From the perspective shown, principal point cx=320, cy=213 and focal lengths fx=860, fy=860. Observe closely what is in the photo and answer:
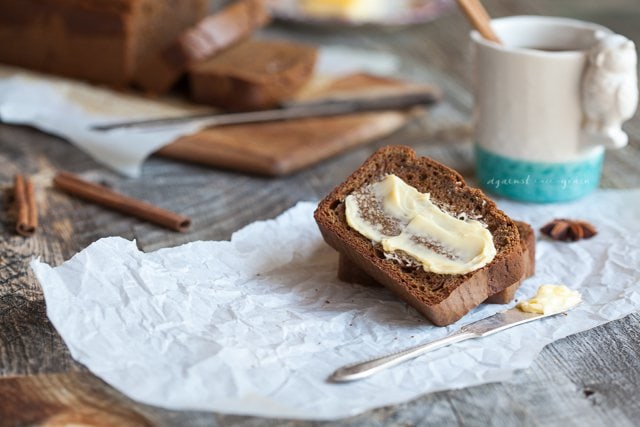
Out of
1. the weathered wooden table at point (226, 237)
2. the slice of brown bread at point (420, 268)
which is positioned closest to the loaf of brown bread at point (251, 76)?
the weathered wooden table at point (226, 237)

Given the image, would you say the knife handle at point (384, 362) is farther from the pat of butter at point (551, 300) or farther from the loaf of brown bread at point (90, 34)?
the loaf of brown bread at point (90, 34)

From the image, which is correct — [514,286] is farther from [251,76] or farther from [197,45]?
[197,45]

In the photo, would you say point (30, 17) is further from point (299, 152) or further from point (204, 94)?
point (299, 152)

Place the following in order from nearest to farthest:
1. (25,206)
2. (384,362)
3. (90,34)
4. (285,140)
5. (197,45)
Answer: (384,362)
(25,206)
(285,140)
(197,45)
(90,34)

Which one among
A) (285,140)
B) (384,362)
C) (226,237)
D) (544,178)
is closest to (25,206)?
(226,237)

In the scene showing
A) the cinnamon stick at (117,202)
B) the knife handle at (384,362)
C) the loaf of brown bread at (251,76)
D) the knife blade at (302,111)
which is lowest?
the knife handle at (384,362)

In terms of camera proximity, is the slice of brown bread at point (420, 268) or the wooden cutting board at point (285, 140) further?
the wooden cutting board at point (285, 140)
